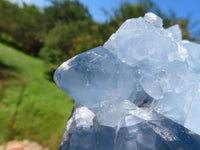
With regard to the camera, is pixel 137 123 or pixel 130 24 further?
pixel 130 24

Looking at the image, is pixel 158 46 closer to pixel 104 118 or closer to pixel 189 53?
pixel 189 53

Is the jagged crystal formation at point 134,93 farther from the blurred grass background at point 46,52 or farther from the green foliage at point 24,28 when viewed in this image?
the green foliage at point 24,28

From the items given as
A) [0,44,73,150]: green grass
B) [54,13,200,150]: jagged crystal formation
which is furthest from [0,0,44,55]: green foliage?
[54,13,200,150]: jagged crystal formation

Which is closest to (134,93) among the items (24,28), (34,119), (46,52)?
(34,119)

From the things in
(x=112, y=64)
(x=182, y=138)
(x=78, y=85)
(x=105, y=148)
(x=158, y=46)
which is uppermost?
(x=158, y=46)

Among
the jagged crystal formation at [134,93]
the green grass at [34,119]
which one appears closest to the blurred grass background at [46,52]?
the green grass at [34,119]

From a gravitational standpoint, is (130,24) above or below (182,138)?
above

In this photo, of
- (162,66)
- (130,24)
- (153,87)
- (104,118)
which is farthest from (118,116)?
(130,24)

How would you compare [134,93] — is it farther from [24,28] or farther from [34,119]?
[24,28]
